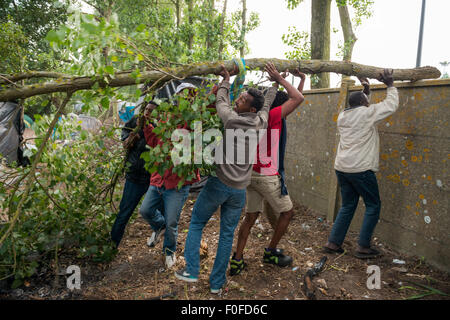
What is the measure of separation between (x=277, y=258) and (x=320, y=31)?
5.06 m

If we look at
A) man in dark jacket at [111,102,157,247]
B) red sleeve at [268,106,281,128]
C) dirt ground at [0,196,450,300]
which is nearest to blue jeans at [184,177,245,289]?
dirt ground at [0,196,450,300]

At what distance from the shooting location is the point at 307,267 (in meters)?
3.40

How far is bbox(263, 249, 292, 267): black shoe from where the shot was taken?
3375 millimetres

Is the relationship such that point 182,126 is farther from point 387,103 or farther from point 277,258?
point 387,103

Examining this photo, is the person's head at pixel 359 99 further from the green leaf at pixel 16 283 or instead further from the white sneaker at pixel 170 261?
the green leaf at pixel 16 283

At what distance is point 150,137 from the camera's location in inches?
122

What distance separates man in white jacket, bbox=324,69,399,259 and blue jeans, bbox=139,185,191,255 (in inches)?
77.1

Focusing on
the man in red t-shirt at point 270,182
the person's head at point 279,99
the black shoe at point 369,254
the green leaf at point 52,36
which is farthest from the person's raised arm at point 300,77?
the green leaf at point 52,36

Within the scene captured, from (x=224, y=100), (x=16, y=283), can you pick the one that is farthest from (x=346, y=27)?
(x=16, y=283)

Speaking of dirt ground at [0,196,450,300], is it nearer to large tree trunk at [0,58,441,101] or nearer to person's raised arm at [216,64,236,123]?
person's raised arm at [216,64,236,123]

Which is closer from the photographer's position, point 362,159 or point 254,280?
point 254,280

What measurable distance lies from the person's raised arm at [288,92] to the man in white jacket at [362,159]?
1.10m

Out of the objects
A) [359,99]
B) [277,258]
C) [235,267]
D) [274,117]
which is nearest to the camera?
[274,117]
